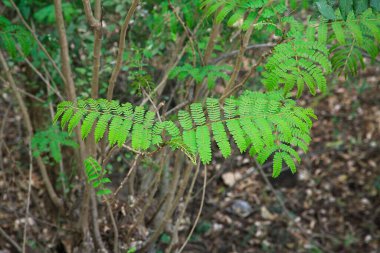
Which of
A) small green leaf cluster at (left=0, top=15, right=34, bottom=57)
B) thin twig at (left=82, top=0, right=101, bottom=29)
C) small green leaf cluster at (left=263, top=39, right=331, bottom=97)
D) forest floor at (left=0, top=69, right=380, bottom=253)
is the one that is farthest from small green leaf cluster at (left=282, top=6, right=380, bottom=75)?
forest floor at (left=0, top=69, right=380, bottom=253)

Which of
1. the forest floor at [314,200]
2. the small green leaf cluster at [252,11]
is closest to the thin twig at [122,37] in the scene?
the small green leaf cluster at [252,11]

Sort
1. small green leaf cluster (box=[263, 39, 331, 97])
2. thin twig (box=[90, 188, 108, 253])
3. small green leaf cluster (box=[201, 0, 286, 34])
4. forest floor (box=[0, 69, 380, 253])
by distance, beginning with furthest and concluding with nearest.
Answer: forest floor (box=[0, 69, 380, 253])
thin twig (box=[90, 188, 108, 253])
small green leaf cluster (box=[201, 0, 286, 34])
small green leaf cluster (box=[263, 39, 331, 97])

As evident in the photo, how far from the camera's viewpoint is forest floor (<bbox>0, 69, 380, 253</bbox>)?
3.93 metres

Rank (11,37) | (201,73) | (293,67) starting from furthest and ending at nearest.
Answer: (201,73) → (11,37) → (293,67)

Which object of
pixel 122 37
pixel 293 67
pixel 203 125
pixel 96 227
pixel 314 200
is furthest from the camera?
pixel 314 200

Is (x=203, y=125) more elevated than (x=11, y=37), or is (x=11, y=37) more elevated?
(x=11, y=37)

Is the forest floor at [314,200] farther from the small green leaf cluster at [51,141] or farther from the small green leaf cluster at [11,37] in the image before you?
the small green leaf cluster at [11,37]

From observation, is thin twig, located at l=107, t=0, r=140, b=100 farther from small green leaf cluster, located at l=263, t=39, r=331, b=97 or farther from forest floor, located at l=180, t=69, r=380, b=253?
forest floor, located at l=180, t=69, r=380, b=253

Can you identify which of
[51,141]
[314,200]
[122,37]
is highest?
[122,37]

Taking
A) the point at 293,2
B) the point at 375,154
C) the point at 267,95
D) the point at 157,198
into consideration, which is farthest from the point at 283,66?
the point at 375,154

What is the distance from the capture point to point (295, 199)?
4.45m

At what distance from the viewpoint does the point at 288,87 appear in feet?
5.08

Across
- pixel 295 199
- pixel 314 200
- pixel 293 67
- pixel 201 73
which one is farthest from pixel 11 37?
pixel 314 200

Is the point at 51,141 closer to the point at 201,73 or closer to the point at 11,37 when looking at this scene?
the point at 11,37
